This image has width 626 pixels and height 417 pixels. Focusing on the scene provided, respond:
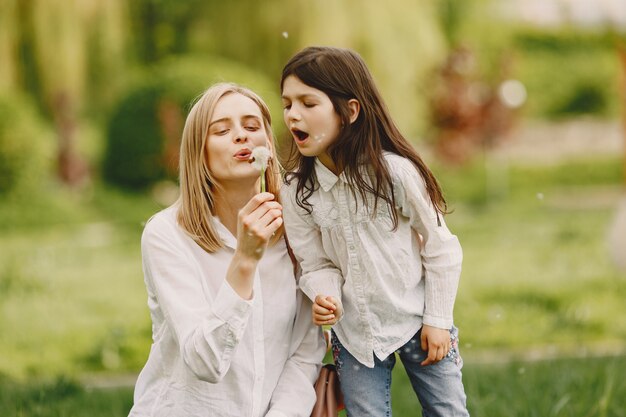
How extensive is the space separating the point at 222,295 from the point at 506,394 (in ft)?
6.00

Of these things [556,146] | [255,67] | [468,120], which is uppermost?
[255,67]

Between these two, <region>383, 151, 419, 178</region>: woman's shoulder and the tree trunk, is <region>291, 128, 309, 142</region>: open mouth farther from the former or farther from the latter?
the tree trunk

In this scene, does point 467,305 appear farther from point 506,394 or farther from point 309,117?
point 309,117

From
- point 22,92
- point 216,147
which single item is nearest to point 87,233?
point 22,92

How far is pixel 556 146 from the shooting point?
1788 centimetres

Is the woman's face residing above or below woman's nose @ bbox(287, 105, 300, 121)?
below

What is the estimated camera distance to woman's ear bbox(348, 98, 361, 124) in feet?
7.42

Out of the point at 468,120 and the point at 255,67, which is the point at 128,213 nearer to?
the point at 255,67

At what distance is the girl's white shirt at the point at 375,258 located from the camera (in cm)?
227

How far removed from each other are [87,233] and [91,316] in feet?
14.1

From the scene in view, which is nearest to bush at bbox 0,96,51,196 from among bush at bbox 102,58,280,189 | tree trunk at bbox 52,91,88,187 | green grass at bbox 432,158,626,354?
bush at bbox 102,58,280,189

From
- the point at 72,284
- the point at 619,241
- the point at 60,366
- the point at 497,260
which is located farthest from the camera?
the point at 497,260

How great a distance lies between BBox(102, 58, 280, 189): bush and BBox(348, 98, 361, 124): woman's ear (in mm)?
7603

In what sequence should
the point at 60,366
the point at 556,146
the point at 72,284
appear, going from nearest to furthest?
the point at 60,366, the point at 72,284, the point at 556,146
